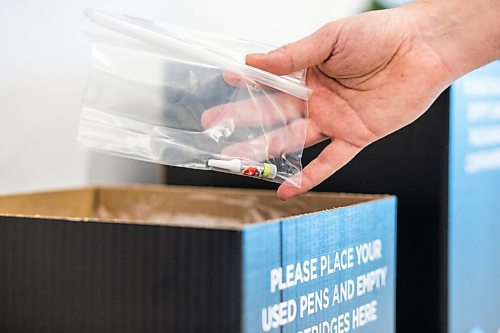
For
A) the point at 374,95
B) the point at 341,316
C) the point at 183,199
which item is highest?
the point at 374,95

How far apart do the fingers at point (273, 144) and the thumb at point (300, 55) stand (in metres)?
0.06

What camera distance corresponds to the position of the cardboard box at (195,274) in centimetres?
65

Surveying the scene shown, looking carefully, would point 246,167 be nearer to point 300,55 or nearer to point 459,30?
point 300,55

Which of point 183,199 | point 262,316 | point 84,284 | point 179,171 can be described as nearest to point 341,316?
point 262,316

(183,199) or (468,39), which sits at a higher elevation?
(468,39)

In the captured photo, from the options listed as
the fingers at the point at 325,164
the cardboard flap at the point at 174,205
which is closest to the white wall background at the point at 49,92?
the cardboard flap at the point at 174,205

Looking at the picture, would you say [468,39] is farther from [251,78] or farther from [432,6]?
[251,78]

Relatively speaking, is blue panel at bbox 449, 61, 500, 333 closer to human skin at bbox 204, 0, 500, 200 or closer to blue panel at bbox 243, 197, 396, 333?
human skin at bbox 204, 0, 500, 200

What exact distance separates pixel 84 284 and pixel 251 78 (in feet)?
0.83

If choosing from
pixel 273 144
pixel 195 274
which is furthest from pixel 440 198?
pixel 195 274

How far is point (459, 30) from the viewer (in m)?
0.97

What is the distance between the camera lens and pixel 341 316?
0.79 m

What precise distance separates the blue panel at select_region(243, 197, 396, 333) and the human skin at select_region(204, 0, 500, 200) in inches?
2.9

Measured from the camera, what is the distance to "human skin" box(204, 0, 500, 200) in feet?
2.87
